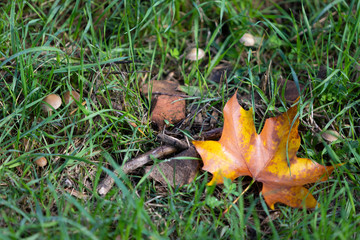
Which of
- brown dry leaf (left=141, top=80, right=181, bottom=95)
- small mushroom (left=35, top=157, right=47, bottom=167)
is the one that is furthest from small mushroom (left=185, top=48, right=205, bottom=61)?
small mushroom (left=35, top=157, right=47, bottom=167)

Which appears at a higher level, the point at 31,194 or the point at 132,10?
the point at 132,10

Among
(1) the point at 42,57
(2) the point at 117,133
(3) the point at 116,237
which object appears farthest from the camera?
(1) the point at 42,57

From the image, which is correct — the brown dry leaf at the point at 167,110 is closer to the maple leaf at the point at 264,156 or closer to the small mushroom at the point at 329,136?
the maple leaf at the point at 264,156

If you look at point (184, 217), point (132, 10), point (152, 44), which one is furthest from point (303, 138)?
point (132, 10)

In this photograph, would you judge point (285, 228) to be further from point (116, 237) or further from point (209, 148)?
point (116, 237)

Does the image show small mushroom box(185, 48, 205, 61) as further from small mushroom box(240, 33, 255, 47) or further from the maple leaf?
the maple leaf

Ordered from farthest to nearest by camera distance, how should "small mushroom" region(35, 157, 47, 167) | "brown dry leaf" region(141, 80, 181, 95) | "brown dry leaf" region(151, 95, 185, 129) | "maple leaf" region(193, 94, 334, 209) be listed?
1. "brown dry leaf" region(141, 80, 181, 95)
2. "brown dry leaf" region(151, 95, 185, 129)
3. "small mushroom" region(35, 157, 47, 167)
4. "maple leaf" region(193, 94, 334, 209)

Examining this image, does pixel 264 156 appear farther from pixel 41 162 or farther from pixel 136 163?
pixel 41 162

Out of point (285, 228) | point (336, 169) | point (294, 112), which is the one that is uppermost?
point (294, 112)

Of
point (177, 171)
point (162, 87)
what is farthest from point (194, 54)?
point (177, 171)
